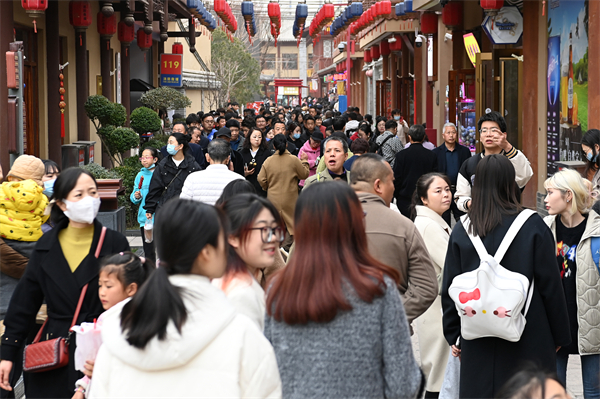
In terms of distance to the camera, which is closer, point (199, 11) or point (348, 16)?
point (348, 16)

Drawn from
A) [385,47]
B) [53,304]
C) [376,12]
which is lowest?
[53,304]

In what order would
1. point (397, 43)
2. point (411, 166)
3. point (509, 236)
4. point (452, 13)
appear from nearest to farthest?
1. point (509, 236)
2. point (411, 166)
3. point (452, 13)
4. point (397, 43)

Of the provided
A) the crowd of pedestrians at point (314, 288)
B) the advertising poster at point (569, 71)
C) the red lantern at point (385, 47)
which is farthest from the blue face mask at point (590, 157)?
the red lantern at point (385, 47)

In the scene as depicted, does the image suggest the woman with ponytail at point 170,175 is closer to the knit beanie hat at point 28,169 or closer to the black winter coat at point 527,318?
the knit beanie hat at point 28,169

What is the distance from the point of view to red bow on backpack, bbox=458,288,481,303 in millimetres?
3903

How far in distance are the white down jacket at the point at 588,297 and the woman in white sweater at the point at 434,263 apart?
2.79 ft

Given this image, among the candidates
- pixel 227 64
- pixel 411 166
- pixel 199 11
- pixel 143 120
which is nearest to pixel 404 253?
pixel 411 166

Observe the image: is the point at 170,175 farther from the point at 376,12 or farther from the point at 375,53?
the point at 375,53

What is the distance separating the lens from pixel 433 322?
514cm

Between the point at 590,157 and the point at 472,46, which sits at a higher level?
the point at 472,46

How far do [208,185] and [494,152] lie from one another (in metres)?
2.72

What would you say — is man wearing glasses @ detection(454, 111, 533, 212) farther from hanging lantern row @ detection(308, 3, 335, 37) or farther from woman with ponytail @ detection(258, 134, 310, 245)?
hanging lantern row @ detection(308, 3, 335, 37)

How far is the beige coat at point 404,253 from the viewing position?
4.08 m

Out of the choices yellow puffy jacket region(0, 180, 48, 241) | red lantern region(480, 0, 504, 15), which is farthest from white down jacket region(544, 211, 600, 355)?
red lantern region(480, 0, 504, 15)
